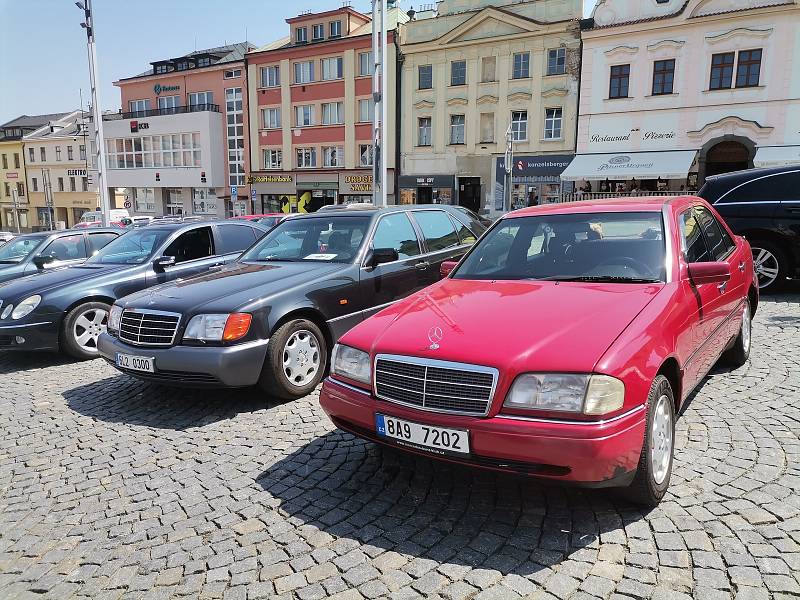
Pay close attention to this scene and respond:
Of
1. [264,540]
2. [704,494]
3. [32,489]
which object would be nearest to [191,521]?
[264,540]

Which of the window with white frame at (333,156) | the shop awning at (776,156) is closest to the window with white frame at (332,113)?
the window with white frame at (333,156)

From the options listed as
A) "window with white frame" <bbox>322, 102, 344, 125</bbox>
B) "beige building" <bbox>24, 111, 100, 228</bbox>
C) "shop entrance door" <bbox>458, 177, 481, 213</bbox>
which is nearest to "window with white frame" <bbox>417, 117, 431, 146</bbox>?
"shop entrance door" <bbox>458, 177, 481, 213</bbox>

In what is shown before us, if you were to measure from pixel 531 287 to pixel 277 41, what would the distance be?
145 ft

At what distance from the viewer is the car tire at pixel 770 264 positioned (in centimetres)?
896

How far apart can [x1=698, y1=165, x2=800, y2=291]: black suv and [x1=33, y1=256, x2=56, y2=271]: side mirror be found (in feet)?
34.7

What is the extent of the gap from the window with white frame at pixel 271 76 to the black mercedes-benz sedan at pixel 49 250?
1297 inches

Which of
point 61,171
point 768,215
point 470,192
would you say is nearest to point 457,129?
point 470,192

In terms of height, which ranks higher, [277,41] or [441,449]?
[277,41]

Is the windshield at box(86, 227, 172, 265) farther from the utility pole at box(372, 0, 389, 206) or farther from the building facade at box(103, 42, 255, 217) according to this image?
the building facade at box(103, 42, 255, 217)

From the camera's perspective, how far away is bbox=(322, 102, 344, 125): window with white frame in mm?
37625

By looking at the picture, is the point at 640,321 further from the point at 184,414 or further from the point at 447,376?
the point at 184,414

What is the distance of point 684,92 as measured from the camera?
26.1 m

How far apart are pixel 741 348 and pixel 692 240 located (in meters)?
1.96

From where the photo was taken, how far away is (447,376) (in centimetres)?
294
